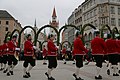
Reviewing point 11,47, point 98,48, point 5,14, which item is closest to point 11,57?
point 11,47

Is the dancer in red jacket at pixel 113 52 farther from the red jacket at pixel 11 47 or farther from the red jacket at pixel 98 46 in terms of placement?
the red jacket at pixel 11 47

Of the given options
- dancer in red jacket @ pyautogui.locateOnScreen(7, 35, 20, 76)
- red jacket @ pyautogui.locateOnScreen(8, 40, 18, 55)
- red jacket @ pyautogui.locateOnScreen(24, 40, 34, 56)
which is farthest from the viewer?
red jacket @ pyautogui.locateOnScreen(8, 40, 18, 55)

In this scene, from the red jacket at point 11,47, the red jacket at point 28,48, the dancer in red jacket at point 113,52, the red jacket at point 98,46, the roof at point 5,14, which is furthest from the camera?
the roof at point 5,14

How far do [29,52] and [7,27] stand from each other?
71425 millimetres

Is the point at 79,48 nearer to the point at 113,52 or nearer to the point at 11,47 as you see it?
the point at 113,52

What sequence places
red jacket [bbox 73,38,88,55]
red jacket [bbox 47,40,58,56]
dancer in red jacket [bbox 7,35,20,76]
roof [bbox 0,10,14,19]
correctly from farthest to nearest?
roof [bbox 0,10,14,19]
dancer in red jacket [bbox 7,35,20,76]
red jacket [bbox 47,40,58,56]
red jacket [bbox 73,38,88,55]

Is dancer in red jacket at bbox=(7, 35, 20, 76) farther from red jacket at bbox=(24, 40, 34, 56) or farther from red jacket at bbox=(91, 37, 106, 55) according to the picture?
red jacket at bbox=(91, 37, 106, 55)

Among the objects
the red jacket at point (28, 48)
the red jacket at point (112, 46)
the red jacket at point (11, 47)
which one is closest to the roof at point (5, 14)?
the red jacket at point (11, 47)

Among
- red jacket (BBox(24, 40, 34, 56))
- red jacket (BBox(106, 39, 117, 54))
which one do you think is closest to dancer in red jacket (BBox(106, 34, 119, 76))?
red jacket (BBox(106, 39, 117, 54))

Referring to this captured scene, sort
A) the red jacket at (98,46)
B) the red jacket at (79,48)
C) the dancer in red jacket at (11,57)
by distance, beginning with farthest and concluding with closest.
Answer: the dancer in red jacket at (11,57) → the red jacket at (98,46) → the red jacket at (79,48)

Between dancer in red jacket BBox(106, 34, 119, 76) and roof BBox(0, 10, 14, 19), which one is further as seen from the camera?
roof BBox(0, 10, 14, 19)

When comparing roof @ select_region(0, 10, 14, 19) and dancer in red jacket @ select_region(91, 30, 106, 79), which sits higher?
roof @ select_region(0, 10, 14, 19)

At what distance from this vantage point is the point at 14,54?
9867 millimetres

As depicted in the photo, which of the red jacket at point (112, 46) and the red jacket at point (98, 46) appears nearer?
the red jacket at point (98, 46)
